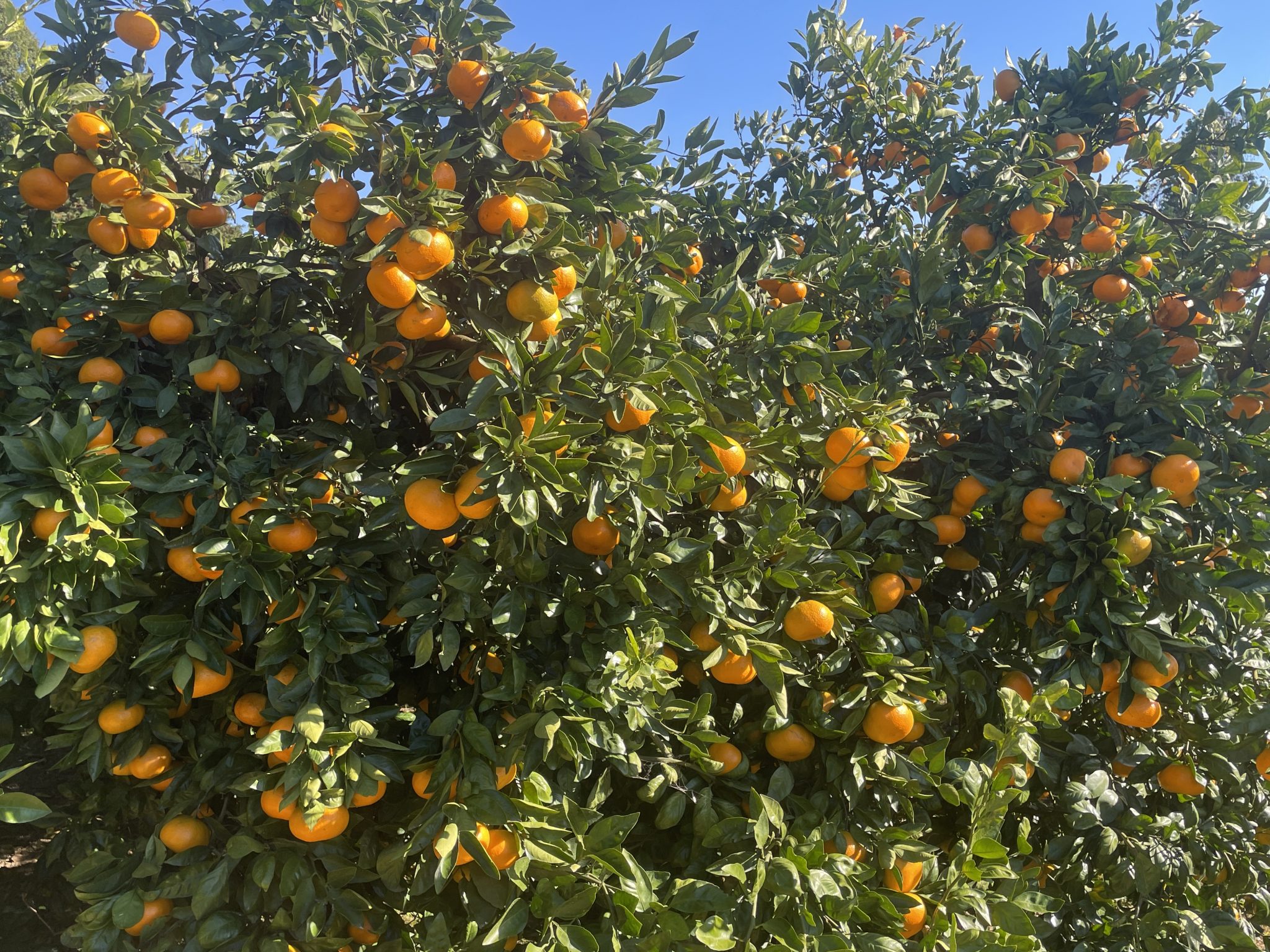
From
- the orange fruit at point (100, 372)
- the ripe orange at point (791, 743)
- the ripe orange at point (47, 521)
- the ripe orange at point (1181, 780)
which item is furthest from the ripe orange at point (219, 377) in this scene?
the ripe orange at point (1181, 780)

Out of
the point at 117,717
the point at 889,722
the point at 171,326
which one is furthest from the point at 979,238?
the point at 117,717

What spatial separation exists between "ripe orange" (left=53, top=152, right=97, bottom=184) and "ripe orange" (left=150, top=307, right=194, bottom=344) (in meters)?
0.38

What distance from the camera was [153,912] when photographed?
5.33 feet

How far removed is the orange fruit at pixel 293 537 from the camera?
161 centimetres

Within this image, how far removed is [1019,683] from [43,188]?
2.74 meters

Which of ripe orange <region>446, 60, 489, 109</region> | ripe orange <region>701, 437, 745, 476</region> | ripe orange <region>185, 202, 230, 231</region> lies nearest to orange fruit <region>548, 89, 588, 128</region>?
ripe orange <region>446, 60, 489, 109</region>

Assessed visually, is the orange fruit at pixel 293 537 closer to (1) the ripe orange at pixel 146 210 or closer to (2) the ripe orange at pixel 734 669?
(1) the ripe orange at pixel 146 210

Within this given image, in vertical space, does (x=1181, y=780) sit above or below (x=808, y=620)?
above

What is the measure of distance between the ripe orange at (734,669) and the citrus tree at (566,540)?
1 cm

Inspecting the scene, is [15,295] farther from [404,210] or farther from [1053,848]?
[1053,848]

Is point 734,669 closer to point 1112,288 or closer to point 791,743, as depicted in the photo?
point 791,743

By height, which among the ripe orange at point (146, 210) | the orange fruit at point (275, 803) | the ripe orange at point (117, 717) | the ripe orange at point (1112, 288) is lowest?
the ripe orange at point (117, 717)

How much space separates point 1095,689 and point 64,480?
7.49 ft

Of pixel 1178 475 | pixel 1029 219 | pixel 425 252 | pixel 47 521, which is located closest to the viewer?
pixel 47 521
